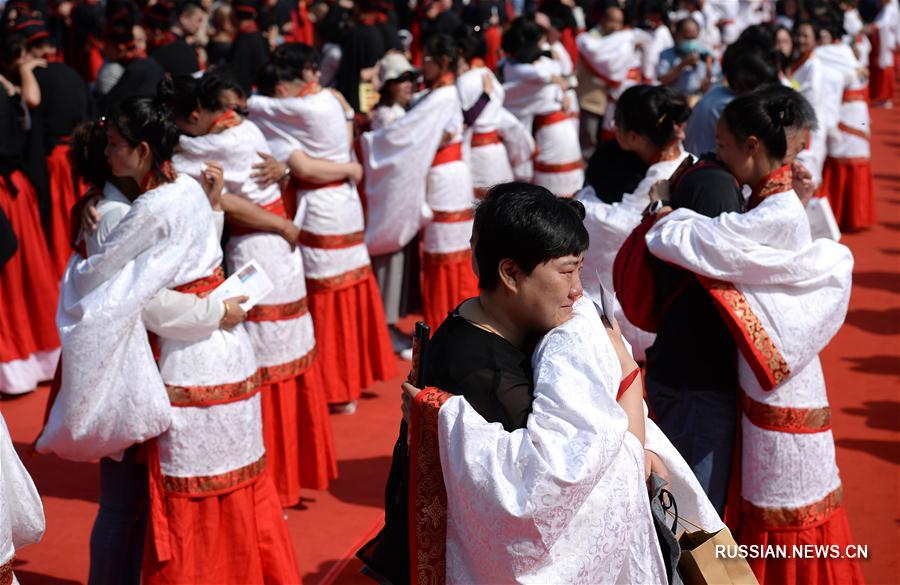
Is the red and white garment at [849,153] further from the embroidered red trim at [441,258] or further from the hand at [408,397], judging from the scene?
the hand at [408,397]

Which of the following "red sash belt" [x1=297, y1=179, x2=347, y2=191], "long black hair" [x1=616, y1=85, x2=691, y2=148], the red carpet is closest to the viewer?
"long black hair" [x1=616, y1=85, x2=691, y2=148]

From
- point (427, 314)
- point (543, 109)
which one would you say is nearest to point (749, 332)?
point (427, 314)

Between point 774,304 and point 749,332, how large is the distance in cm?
10

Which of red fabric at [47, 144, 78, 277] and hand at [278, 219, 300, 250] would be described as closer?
hand at [278, 219, 300, 250]

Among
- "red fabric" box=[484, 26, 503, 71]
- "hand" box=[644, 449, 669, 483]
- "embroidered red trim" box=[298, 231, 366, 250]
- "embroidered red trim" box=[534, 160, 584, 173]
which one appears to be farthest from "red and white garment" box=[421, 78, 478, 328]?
"red fabric" box=[484, 26, 503, 71]

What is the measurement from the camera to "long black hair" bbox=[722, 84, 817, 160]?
284 centimetres

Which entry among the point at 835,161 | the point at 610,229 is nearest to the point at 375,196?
the point at 610,229

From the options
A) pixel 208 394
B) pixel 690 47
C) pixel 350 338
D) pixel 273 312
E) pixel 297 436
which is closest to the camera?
pixel 208 394

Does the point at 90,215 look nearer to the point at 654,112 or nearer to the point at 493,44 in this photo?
the point at 654,112

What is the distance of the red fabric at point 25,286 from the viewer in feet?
18.0

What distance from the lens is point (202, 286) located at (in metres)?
3.14

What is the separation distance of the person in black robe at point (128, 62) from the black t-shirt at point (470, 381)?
14.3ft

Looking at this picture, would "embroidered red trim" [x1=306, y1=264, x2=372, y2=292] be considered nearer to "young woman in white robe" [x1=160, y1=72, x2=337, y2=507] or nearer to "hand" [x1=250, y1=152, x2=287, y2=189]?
"young woman in white robe" [x1=160, y1=72, x2=337, y2=507]

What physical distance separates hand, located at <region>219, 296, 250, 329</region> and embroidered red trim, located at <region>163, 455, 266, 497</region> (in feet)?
1.41
